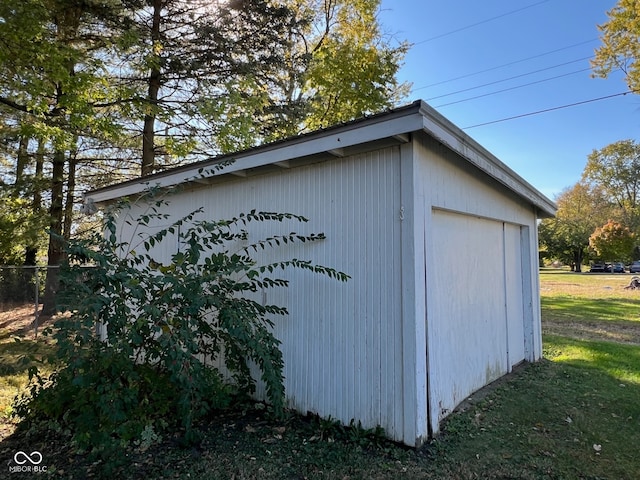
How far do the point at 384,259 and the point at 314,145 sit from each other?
1114mm

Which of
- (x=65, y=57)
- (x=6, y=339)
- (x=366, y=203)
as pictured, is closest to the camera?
(x=366, y=203)

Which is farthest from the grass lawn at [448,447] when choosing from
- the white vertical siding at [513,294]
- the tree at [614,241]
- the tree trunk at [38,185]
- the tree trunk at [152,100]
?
the tree at [614,241]

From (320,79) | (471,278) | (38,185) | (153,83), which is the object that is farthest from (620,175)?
(38,185)

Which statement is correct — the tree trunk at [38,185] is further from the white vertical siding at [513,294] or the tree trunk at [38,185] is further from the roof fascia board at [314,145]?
the white vertical siding at [513,294]

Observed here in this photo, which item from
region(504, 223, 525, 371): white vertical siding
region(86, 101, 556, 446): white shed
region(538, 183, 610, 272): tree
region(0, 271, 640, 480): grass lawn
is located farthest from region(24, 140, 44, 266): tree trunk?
region(538, 183, 610, 272): tree

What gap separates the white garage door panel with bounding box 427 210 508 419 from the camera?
3134 mm

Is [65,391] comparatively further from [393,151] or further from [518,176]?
[518,176]

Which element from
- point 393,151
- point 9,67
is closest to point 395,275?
point 393,151

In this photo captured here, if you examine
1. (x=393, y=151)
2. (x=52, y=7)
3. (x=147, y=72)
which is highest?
(x=52, y=7)

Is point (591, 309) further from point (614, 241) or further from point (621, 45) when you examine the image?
point (614, 241)

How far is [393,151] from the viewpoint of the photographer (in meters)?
2.87

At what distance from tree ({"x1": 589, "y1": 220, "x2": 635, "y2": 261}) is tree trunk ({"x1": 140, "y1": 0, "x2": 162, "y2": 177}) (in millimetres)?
34938

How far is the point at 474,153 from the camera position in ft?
10.8

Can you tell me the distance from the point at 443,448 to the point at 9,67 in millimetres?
8457
